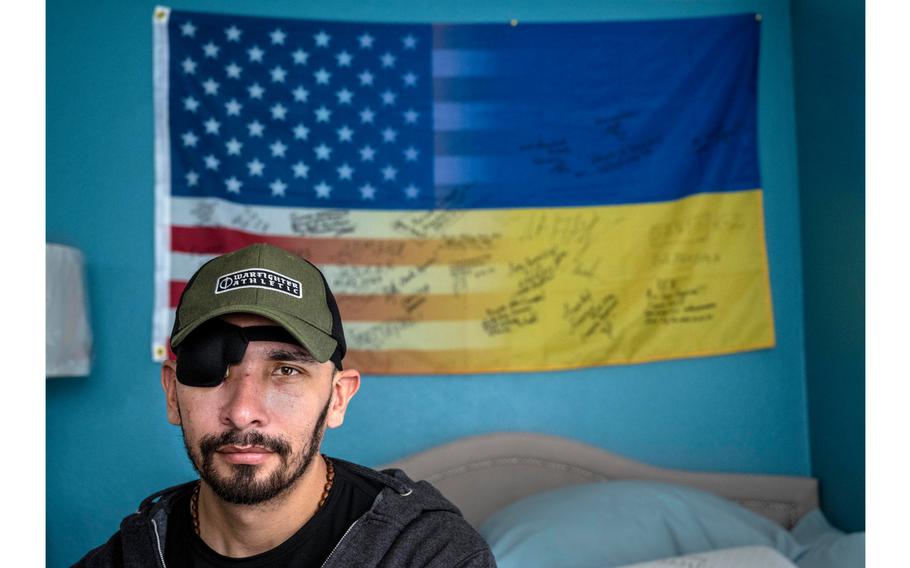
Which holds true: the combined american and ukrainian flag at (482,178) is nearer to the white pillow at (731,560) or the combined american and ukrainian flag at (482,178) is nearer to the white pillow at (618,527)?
→ the white pillow at (618,527)

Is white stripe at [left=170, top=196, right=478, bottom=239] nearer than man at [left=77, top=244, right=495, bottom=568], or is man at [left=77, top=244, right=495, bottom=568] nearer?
man at [left=77, top=244, right=495, bottom=568]

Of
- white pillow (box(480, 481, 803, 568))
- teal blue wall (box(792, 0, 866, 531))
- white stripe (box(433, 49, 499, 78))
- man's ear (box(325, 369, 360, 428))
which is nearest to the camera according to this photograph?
man's ear (box(325, 369, 360, 428))

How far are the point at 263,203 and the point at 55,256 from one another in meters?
0.60

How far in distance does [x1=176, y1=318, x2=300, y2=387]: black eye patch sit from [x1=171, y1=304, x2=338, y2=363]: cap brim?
0.6 inches

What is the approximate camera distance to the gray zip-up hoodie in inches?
45.9

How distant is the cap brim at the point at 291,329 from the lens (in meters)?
1.15

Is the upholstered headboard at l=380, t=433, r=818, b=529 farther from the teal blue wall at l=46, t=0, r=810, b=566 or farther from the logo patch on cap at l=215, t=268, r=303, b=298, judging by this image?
the logo patch on cap at l=215, t=268, r=303, b=298

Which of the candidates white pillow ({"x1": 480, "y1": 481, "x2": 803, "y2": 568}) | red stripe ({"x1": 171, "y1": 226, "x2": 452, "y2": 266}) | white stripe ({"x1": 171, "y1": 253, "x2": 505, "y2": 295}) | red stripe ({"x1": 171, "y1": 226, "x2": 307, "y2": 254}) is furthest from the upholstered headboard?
red stripe ({"x1": 171, "y1": 226, "x2": 307, "y2": 254})

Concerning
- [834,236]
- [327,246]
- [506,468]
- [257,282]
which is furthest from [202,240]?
[834,236]

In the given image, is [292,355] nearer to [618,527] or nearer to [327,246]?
[618,527]

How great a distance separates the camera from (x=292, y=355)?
1.20 meters

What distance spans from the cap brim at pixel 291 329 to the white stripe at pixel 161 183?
150cm

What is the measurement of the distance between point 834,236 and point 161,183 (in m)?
2.02

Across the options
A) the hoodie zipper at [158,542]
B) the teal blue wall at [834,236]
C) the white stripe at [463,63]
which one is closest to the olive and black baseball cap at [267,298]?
the hoodie zipper at [158,542]
